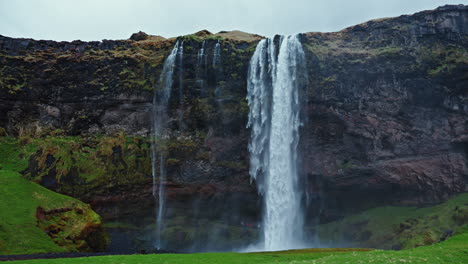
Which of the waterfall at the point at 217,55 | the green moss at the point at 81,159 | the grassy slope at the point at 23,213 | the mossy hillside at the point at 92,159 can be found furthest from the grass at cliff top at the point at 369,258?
the waterfall at the point at 217,55

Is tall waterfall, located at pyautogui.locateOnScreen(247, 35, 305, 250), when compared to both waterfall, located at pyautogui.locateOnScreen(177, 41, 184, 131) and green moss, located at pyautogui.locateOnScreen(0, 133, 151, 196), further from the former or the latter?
green moss, located at pyautogui.locateOnScreen(0, 133, 151, 196)

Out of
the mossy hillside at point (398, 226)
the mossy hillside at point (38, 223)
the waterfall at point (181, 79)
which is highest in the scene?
the waterfall at point (181, 79)

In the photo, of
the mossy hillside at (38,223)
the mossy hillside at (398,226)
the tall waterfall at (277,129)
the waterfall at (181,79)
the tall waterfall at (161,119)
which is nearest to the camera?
the mossy hillside at (38,223)

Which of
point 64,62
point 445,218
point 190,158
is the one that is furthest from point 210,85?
point 445,218

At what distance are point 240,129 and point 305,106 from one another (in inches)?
399

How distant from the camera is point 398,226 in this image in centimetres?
A: 4547

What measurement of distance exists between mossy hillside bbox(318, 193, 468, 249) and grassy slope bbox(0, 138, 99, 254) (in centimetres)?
3264

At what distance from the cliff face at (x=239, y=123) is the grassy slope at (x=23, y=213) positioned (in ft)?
30.2

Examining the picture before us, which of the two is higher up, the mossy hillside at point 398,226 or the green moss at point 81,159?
the green moss at point 81,159

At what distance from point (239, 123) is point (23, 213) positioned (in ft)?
98.3

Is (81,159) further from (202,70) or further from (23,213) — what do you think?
(202,70)

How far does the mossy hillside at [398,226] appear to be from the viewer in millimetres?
39219

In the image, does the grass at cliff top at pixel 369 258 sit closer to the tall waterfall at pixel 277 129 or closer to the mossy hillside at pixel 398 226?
the mossy hillside at pixel 398 226

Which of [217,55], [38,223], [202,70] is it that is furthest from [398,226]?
[38,223]
